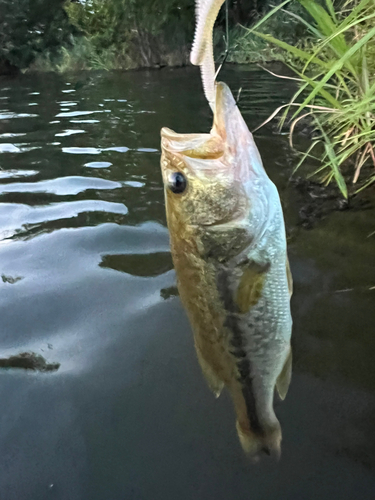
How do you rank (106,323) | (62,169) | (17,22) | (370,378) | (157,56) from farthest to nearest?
(17,22) → (157,56) → (62,169) → (106,323) → (370,378)

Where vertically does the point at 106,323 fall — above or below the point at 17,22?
below

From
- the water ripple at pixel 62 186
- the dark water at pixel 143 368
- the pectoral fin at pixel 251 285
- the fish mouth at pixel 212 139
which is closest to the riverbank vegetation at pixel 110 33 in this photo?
the water ripple at pixel 62 186

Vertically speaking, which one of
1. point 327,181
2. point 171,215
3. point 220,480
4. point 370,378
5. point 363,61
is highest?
point 363,61

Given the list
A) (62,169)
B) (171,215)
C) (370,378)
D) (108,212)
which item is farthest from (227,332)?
(62,169)

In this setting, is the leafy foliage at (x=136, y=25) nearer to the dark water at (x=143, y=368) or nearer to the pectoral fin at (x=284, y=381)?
the dark water at (x=143, y=368)

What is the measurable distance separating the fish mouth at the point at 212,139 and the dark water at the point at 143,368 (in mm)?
1030

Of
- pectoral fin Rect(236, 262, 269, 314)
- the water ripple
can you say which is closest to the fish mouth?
pectoral fin Rect(236, 262, 269, 314)

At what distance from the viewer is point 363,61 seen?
252cm

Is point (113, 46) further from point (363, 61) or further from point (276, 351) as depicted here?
point (276, 351)

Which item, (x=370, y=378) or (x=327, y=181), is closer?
(x=370, y=378)

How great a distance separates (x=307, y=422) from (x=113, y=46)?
1812cm

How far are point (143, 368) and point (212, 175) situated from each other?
1.03m

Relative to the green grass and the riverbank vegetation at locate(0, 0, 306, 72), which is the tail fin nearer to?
the green grass

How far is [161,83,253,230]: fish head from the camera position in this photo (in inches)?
50.3
